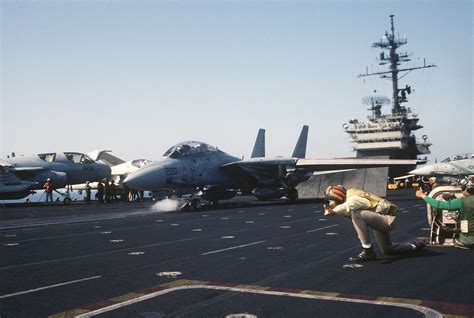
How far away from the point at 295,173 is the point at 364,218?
21705mm

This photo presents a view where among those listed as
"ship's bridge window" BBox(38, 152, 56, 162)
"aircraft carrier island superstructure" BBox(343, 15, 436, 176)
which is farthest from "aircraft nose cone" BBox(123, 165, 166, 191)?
"aircraft carrier island superstructure" BBox(343, 15, 436, 176)

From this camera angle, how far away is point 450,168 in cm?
3089

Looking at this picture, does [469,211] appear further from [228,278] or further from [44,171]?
[44,171]

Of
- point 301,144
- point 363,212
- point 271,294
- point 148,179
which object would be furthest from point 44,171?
point 271,294

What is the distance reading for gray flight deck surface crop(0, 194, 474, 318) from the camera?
5.42 meters

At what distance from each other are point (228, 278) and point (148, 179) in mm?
16292

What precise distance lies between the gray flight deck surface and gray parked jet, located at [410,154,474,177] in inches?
755

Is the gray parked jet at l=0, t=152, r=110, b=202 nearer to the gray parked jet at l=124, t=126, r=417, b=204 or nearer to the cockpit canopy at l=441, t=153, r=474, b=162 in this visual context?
the gray parked jet at l=124, t=126, r=417, b=204

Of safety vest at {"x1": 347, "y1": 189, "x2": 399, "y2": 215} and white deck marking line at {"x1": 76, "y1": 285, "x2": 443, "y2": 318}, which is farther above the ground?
safety vest at {"x1": 347, "y1": 189, "x2": 399, "y2": 215}

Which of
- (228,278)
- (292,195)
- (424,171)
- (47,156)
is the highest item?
(47,156)

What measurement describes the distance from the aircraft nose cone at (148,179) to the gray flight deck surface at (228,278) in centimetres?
985

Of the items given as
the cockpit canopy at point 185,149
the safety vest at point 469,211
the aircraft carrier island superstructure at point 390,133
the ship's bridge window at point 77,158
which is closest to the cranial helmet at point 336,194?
the safety vest at point 469,211

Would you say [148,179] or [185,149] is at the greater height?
[185,149]

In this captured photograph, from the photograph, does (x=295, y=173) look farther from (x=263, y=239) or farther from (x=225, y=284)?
(x=225, y=284)
